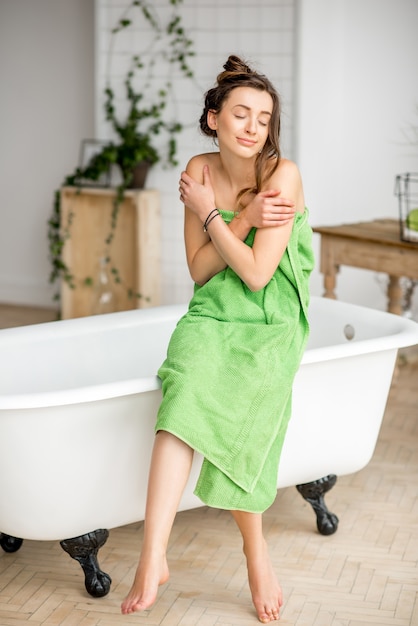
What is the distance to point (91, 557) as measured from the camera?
8.30 feet

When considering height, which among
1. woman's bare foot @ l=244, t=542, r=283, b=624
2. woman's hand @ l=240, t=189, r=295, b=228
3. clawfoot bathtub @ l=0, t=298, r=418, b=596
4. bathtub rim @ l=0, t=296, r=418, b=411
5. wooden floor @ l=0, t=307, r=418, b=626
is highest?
woman's hand @ l=240, t=189, r=295, b=228

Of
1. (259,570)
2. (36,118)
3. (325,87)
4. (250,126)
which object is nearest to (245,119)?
(250,126)

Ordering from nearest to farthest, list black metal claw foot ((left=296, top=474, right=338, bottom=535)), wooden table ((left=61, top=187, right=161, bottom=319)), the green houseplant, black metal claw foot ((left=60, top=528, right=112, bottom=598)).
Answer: black metal claw foot ((left=60, top=528, right=112, bottom=598)) < black metal claw foot ((left=296, top=474, right=338, bottom=535)) < the green houseplant < wooden table ((left=61, top=187, right=161, bottom=319))

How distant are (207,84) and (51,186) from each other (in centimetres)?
124

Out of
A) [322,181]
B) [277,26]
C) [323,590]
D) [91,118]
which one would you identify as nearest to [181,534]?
[323,590]

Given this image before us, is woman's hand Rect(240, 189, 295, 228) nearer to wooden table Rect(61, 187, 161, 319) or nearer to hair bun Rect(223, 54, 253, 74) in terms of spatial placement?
hair bun Rect(223, 54, 253, 74)

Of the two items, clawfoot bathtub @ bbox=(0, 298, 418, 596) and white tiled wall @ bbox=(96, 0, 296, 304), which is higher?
white tiled wall @ bbox=(96, 0, 296, 304)

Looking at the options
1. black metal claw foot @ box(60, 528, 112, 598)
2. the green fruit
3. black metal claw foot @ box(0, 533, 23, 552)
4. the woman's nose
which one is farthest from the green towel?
the green fruit

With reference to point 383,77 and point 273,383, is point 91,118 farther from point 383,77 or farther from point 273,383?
point 273,383

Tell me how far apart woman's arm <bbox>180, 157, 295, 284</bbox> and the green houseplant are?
7.87ft

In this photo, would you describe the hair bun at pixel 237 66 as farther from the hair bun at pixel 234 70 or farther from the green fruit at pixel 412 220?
the green fruit at pixel 412 220

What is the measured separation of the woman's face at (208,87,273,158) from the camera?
240cm

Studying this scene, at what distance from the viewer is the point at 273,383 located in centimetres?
240

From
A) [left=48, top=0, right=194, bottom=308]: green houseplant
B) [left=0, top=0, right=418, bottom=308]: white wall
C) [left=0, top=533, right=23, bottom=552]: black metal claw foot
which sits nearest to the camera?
[left=0, top=533, right=23, bottom=552]: black metal claw foot
